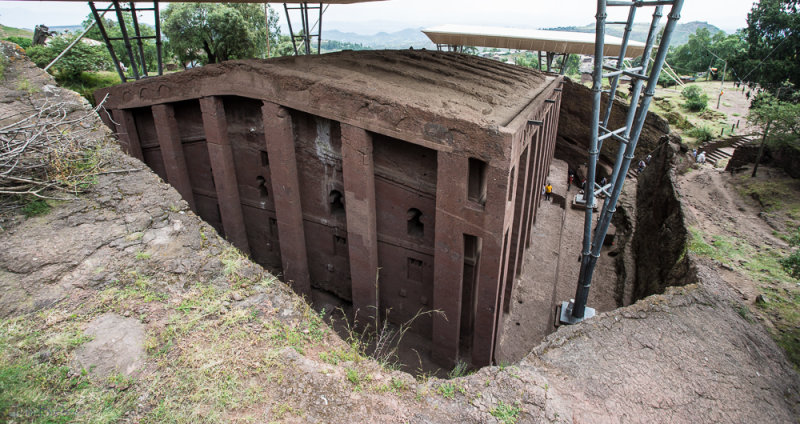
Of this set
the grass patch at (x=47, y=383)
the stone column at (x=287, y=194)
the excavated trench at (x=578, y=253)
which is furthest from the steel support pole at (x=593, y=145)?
the grass patch at (x=47, y=383)

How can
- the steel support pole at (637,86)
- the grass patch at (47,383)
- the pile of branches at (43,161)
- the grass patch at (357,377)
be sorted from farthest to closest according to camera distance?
the steel support pole at (637,86)
the pile of branches at (43,161)
the grass patch at (357,377)
the grass patch at (47,383)

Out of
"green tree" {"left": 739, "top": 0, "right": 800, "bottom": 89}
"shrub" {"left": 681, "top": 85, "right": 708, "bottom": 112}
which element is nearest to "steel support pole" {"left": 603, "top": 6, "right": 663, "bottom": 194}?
"green tree" {"left": 739, "top": 0, "right": 800, "bottom": 89}

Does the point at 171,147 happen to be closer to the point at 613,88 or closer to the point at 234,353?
the point at 234,353

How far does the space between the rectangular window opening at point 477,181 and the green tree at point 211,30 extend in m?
27.0

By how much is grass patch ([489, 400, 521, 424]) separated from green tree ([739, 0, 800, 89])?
2850 centimetres

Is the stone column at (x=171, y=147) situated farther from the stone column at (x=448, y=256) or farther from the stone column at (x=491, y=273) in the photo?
the stone column at (x=491, y=273)

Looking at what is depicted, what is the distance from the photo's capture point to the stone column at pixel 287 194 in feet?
29.5

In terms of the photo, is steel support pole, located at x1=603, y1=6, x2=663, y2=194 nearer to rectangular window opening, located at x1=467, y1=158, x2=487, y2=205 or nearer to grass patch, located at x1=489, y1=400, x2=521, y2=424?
rectangular window opening, located at x1=467, y1=158, x2=487, y2=205

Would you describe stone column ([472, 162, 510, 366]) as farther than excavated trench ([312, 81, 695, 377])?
No

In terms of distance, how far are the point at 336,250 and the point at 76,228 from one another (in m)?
5.15

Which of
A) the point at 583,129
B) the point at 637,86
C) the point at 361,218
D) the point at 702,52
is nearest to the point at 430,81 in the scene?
the point at 361,218

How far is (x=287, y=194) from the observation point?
9539mm

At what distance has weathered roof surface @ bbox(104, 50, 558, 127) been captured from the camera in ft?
24.1

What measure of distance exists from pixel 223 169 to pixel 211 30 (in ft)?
75.4
